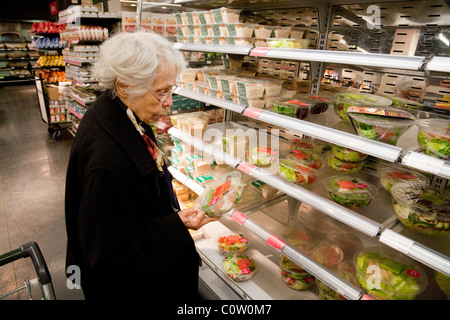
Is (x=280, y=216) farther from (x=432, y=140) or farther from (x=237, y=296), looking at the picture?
(x=432, y=140)

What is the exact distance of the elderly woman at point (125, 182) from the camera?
1.08m

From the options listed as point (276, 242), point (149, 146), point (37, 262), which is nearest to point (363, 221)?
point (276, 242)

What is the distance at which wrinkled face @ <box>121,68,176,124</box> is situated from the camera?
124 cm

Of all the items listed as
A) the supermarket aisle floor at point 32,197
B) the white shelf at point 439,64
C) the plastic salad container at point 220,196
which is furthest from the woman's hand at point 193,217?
the supermarket aisle floor at point 32,197

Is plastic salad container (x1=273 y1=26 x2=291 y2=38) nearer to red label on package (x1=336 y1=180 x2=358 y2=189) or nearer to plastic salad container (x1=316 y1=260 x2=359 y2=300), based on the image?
red label on package (x1=336 y1=180 x2=358 y2=189)

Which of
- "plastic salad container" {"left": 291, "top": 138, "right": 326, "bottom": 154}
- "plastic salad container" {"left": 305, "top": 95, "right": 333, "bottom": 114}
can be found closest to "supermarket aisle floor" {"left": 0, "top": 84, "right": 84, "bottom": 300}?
"plastic salad container" {"left": 291, "top": 138, "right": 326, "bottom": 154}

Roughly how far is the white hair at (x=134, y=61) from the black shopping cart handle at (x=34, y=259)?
32.2 inches

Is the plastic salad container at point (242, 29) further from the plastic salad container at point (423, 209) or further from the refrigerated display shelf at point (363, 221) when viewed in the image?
the plastic salad container at point (423, 209)

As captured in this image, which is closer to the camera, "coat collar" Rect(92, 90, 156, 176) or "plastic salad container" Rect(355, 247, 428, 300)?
"coat collar" Rect(92, 90, 156, 176)

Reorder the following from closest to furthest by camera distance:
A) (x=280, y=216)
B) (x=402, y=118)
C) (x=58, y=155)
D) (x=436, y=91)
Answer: (x=402, y=118), (x=436, y=91), (x=280, y=216), (x=58, y=155)

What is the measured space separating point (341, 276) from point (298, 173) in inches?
25.3

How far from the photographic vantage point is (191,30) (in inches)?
90.6
